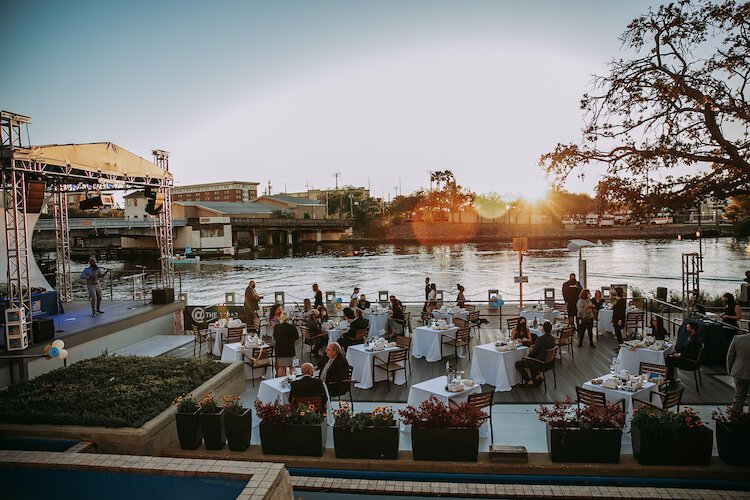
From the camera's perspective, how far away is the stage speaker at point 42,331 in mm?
11086

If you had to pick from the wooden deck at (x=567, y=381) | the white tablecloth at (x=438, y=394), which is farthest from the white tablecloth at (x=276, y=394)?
the wooden deck at (x=567, y=381)

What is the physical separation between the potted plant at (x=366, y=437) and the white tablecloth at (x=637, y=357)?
567 centimetres

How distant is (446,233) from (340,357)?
93592 millimetres

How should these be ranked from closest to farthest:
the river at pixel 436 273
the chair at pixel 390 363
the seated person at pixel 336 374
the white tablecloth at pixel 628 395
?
1. the white tablecloth at pixel 628 395
2. the seated person at pixel 336 374
3. the chair at pixel 390 363
4. the river at pixel 436 273

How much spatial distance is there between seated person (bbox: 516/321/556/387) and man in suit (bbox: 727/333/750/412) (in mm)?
2758

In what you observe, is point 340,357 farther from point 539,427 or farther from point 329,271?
point 329,271

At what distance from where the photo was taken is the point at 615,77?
1270cm

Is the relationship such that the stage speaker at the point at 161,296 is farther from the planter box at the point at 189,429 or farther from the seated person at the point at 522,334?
the seated person at the point at 522,334

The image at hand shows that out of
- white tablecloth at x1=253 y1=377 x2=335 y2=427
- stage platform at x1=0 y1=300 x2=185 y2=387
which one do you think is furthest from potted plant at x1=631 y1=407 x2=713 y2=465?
stage platform at x1=0 y1=300 x2=185 y2=387

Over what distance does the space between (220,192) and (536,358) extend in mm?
130055

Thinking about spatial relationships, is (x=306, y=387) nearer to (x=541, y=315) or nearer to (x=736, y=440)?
(x=736, y=440)

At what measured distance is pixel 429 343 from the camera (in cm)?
1195

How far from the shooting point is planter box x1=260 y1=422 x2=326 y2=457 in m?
6.55

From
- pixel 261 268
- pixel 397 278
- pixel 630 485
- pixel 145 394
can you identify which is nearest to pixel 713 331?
pixel 630 485
